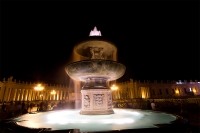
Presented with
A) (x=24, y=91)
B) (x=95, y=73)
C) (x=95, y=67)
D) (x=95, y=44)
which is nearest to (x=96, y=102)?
(x=95, y=73)

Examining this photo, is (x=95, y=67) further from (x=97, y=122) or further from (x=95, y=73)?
(x=97, y=122)

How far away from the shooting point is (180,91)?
49812 millimetres

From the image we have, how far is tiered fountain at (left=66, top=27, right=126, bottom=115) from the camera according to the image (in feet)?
24.1

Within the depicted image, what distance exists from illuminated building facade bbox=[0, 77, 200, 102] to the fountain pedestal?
27678 mm

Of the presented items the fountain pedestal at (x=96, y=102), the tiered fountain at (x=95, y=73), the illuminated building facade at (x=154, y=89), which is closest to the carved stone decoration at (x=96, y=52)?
the tiered fountain at (x=95, y=73)

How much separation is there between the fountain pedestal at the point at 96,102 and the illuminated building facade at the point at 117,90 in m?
27.7

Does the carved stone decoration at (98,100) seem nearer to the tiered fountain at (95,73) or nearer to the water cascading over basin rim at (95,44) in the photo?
the tiered fountain at (95,73)

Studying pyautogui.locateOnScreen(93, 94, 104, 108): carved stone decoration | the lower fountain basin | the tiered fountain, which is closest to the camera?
the lower fountain basin

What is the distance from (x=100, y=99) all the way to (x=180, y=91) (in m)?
53.3

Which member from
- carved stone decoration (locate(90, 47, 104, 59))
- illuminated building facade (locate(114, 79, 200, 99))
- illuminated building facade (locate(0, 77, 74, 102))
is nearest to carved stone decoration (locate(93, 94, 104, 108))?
carved stone decoration (locate(90, 47, 104, 59))

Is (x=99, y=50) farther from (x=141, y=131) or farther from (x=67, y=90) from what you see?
(x=67, y=90)

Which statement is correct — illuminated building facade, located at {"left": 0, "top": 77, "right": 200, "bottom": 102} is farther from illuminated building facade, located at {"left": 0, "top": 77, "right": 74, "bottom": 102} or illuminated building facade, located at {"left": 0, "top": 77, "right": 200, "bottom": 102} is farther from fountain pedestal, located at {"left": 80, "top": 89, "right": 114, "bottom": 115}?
fountain pedestal, located at {"left": 80, "top": 89, "right": 114, "bottom": 115}

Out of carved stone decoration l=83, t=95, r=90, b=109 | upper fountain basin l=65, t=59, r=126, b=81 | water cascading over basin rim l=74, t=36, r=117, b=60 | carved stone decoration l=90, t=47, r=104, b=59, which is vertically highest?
water cascading over basin rim l=74, t=36, r=117, b=60

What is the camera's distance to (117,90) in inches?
1807
